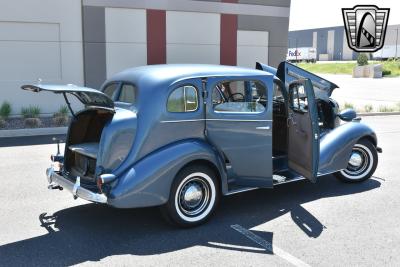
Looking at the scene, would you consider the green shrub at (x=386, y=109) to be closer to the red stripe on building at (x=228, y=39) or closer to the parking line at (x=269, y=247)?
the red stripe on building at (x=228, y=39)

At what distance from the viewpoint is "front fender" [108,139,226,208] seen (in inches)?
182

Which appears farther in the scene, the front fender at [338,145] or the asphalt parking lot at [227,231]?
the front fender at [338,145]

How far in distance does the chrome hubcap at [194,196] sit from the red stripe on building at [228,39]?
11.9 m

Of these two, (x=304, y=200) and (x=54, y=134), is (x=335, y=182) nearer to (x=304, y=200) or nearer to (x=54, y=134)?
→ (x=304, y=200)

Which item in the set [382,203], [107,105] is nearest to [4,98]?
[107,105]

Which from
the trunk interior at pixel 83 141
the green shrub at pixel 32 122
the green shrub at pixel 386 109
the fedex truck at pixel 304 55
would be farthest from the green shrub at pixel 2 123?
the fedex truck at pixel 304 55

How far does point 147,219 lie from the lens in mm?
5430

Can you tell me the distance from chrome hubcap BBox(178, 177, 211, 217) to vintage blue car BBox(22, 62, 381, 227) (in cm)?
1

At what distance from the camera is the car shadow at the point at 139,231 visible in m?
4.49

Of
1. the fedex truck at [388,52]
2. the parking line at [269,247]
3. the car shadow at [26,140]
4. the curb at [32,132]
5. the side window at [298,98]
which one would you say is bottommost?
the parking line at [269,247]

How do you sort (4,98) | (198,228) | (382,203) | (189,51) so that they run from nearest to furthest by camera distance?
(198,228)
(382,203)
(4,98)
(189,51)

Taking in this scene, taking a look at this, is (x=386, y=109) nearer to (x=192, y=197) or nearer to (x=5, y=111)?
(x=5, y=111)

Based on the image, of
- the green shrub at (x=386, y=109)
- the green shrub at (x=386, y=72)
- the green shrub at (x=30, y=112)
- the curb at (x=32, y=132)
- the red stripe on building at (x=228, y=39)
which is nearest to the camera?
the curb at (x=32, y=132)

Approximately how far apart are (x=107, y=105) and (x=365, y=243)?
3094 mm
